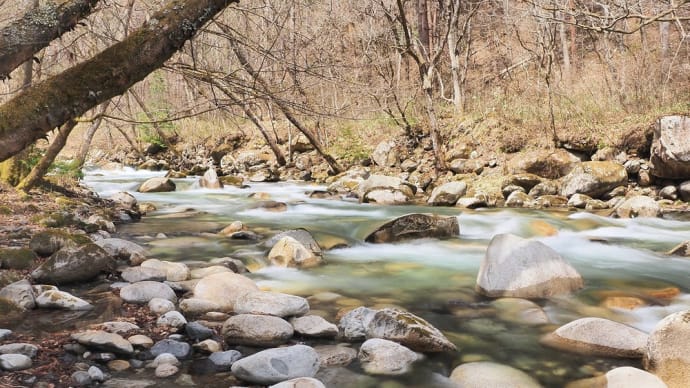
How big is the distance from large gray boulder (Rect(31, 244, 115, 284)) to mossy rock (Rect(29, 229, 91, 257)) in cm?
50

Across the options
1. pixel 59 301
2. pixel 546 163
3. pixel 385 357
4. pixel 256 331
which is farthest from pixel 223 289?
pixel 546 163

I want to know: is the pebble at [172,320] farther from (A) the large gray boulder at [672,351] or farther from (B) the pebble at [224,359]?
(A) the large gray boulder at [672,351]

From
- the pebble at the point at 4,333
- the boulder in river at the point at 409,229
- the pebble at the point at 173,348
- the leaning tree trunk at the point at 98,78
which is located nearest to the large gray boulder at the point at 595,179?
the boulder in river at the point at 409,229

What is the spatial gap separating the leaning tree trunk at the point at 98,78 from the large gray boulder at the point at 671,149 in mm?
9804

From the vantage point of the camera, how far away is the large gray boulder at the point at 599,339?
3453 millimetres

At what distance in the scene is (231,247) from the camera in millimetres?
6875

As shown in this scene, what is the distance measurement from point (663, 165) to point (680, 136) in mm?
607

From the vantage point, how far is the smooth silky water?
3.70 meters

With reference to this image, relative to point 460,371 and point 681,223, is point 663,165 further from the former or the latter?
point 460,371

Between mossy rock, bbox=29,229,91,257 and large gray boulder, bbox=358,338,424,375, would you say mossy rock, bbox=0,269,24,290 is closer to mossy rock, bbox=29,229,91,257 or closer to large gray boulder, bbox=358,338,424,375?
mossy rock, bbox=29,229,91,257

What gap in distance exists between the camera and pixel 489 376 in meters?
3.19

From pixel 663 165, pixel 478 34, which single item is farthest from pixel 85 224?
pixel 478 34

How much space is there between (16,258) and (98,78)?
3.18 m

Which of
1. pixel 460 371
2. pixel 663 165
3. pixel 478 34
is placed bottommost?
pixel 460 371
